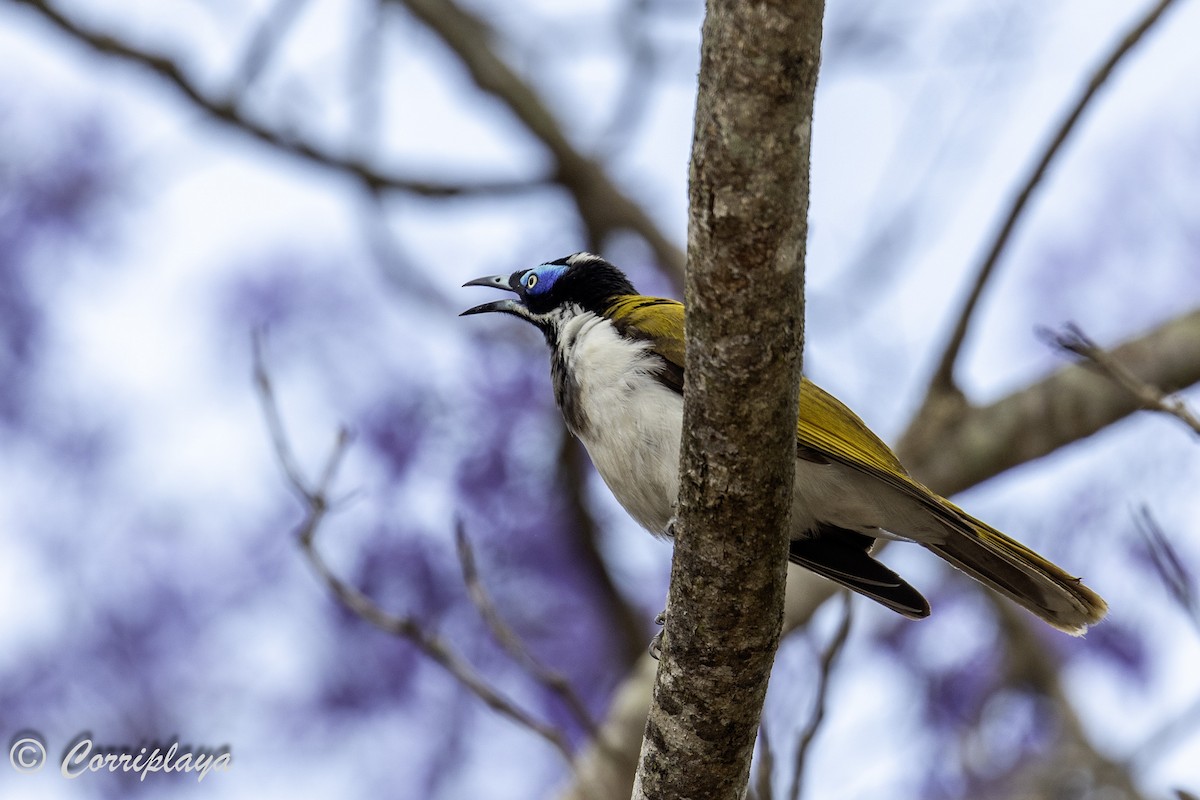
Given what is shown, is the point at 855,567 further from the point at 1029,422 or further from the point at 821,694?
the point at 1029,422

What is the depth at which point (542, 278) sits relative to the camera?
15.3 feet

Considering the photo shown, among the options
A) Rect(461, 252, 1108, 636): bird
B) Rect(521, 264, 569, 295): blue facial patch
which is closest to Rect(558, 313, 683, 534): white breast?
Rect(461, 252, 1108, 636): bird

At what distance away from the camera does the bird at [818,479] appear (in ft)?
11.9

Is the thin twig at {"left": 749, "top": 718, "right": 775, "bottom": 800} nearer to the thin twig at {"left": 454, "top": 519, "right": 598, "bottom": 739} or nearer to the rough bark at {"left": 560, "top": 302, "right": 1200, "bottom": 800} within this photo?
the thin twig at {"left": 454, "top": 519, "right": 598, "bottom": 739}

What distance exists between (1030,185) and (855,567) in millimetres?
1993

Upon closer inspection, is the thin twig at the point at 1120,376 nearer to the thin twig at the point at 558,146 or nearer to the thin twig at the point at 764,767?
the thin twig at the point at 764,767

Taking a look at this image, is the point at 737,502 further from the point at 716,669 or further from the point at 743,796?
the point at 743,796

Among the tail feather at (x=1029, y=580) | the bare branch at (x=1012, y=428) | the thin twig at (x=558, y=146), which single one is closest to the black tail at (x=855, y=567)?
the tail feather at (x=1029, y=580)

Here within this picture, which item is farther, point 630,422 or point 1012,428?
point 1012,428

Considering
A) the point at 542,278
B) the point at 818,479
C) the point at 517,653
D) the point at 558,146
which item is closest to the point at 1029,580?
the point at 818,479

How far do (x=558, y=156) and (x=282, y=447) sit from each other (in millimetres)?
3128

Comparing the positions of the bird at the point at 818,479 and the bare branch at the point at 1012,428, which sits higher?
the bare branch at the point at 1012,428

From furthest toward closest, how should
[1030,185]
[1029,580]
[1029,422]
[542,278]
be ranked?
[1029,422]
[1030,185]
[542,278]
[1029,580]

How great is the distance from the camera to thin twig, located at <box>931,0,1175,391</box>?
184 inches
